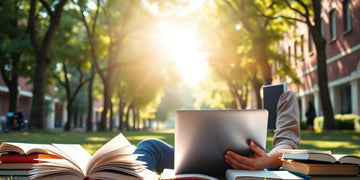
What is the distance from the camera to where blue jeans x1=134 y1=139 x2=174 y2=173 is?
338 cm

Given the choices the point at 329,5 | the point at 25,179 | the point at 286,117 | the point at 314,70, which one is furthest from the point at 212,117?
the point at 314,70

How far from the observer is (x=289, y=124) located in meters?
3.24

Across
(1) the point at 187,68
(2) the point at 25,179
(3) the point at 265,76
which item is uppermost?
(1) the point at 187,68

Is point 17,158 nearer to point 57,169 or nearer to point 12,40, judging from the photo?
point 57,169

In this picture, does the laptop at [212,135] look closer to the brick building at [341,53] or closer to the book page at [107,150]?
the book page at [107,150]

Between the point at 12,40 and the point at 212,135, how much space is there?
22.1 m

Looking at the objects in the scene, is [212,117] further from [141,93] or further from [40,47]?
[141,93]

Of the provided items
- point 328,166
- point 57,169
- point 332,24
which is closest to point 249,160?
point 328,166

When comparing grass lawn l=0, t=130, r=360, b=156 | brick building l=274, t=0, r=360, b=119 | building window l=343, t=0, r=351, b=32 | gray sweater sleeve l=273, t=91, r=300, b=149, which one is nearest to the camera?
gray sweater sleeve l=273, t=91, r=300, b=149

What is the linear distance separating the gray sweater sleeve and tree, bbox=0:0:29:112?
20625 millimetres

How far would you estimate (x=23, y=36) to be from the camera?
73.9ft

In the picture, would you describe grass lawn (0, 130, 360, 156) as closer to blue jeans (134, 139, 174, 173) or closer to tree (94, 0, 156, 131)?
A: blue jeans (134, 139, 174, 173)

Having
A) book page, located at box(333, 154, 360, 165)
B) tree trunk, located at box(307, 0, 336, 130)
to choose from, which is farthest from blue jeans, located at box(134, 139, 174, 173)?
tree trunk, located at box(307, 0, 336, 130)

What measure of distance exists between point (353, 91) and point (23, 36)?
18.5 meters
